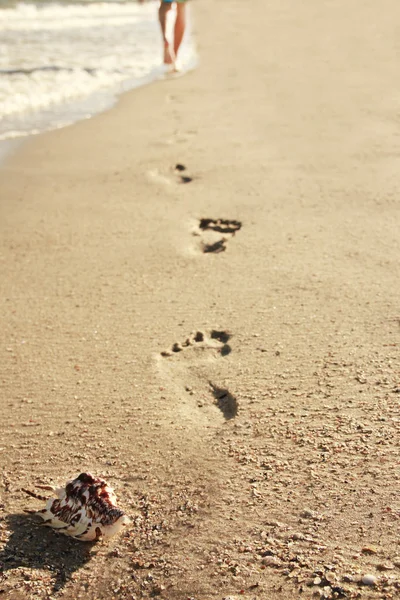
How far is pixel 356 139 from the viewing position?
4.05 m

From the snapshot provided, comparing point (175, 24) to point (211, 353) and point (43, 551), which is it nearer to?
point (211, 353)

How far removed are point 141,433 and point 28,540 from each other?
46 cm

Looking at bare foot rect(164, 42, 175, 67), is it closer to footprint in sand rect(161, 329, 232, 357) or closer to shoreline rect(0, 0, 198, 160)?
shoreline rect(0, 0, 198, 160)

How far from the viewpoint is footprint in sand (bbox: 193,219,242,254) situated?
10.0 ft

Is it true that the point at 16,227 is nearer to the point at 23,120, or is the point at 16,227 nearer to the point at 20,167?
the point at 20,167

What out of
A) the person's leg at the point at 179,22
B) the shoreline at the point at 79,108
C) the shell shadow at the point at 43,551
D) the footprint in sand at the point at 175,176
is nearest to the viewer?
the shell shadow at the point at 43,551

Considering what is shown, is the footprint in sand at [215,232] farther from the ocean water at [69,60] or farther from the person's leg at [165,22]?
the person's leg at [165,22]

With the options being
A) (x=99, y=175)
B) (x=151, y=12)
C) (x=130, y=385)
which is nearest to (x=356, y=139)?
(x=99, y=175)

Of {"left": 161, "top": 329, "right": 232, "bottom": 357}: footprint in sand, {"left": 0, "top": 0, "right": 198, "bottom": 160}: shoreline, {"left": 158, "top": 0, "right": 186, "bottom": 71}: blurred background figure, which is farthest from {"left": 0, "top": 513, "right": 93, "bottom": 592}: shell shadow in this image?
{"left": 158, "top": 0, "right": 186, "bottom": 71}: blurred background figure

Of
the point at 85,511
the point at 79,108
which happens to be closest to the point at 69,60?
the point at 79,108

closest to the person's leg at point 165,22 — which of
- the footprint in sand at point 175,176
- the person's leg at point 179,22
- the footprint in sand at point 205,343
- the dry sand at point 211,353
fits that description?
the person's leg at point 179,22

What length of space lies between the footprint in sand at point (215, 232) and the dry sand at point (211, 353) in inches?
0.5

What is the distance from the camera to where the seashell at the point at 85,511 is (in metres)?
1.63

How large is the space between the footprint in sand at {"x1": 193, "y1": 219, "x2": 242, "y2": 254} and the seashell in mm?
1497
